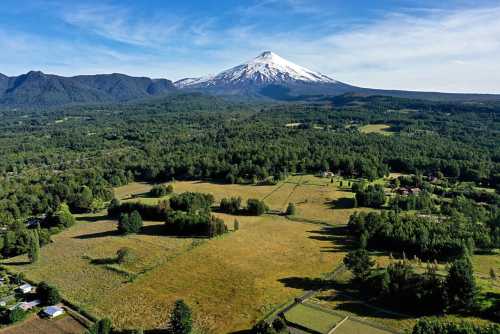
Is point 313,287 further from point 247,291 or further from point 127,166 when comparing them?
point 127,166

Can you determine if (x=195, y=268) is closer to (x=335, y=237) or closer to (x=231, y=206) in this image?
(x=335, y=237)

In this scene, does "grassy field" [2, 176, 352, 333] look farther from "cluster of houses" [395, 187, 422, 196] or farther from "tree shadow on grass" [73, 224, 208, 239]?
"cluster of houses" [395, 187, 422, 196]

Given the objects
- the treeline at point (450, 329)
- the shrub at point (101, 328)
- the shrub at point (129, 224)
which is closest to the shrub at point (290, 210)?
the shrub at point (129, 224)

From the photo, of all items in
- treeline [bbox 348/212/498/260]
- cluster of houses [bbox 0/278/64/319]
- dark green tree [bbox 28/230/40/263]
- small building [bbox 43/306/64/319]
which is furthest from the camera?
dark green tree [bbox 28/230/40/263]

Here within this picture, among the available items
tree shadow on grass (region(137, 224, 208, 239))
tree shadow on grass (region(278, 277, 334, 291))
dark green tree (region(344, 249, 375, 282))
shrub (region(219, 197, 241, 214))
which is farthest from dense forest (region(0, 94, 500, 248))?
tree shadow on grass (region(278, 277, 334, 291))

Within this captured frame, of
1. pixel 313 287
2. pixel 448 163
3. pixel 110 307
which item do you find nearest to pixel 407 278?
pixel 313 287

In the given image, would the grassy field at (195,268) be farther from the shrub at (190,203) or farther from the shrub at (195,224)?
the shrub at (190,203)

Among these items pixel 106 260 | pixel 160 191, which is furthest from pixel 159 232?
pixel 160 191
